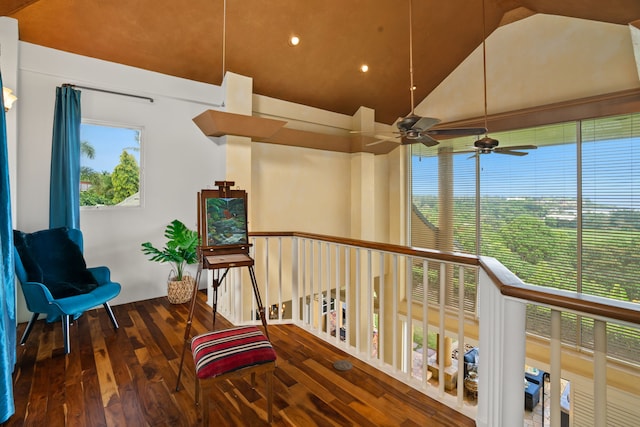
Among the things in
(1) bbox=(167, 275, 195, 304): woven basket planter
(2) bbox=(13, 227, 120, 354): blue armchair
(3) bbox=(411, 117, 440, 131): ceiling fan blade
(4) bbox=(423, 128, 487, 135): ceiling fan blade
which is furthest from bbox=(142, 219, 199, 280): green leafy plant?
(4) bbox=(423, 128, 487, 135): ceiling fan blade

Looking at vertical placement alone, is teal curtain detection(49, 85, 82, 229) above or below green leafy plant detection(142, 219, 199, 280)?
above

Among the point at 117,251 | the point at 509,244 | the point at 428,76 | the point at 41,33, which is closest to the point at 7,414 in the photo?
the point at 117,251

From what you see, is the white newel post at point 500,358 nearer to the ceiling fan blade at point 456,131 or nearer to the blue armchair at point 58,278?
the ceiling fan blade at point 456,131

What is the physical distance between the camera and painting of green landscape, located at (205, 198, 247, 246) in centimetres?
263

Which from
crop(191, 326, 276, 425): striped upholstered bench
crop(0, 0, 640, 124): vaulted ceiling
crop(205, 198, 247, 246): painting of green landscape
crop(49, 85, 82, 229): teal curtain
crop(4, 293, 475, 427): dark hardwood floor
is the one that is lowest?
crop(4, 293, 475, 427): dark hardwood floor

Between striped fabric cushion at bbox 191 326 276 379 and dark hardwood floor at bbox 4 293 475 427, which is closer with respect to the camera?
striped fabric cushion at bbox 191 326 276 379

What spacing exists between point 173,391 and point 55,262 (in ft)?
6.88

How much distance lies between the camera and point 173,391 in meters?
2.24

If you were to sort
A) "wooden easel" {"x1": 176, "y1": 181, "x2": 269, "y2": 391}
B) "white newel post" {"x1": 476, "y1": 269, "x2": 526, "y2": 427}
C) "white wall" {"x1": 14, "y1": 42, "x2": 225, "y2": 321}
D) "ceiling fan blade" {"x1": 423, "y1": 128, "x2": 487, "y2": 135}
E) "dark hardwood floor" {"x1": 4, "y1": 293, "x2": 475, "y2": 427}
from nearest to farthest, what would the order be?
"white newel post" {"x1": 476, "y1": 269, "x2": 526, "y2": 427}, "dark hardwood floor" {"x1": 4, "y1": 293, "x2": 475, "y2": 427}, "wooden easel" {"x1": 176, "y1": 181, "x2": 269, "y2": 391}, "ceiling fan blade" {"x1": 423, "y1": 128, "x2": 487, "y2": 135}, "white wall" {"x1": 14, "y1": 42, "x2": 225, "y2": 321}

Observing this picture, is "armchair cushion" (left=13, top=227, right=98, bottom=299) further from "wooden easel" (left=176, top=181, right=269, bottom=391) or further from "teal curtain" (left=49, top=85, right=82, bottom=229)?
"wooden easel" (left=176, top=181, right=269, bottom=391)

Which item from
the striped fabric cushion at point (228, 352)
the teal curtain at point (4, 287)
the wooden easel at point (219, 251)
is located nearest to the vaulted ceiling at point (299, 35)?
the teal curtain at point (4, 287)

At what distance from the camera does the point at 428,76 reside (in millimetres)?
5531

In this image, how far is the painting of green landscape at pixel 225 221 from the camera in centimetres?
263

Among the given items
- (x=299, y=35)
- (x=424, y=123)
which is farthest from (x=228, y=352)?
(x=299, y=35)
